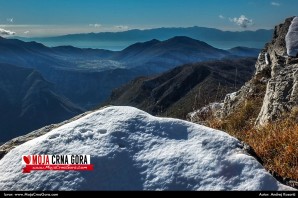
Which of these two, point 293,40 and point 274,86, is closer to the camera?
point 274,86

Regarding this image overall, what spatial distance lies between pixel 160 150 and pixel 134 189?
83 cm

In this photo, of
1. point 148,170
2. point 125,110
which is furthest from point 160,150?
A: point 125,110

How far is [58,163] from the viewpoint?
6531mm

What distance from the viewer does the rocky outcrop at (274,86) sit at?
12016 millimetres

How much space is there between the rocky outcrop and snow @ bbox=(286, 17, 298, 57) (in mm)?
192

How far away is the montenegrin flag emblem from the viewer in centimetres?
638

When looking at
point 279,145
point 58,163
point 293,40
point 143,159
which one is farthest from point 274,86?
point 58,163

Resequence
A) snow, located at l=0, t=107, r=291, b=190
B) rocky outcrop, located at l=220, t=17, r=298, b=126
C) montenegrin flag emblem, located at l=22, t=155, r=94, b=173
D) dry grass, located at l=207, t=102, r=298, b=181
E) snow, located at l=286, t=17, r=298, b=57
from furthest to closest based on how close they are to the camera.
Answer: snow, located at l=286, t=17, r=298, b=57 → rocky outcrop, located at l=220, t=17, r=298, b=126 → dry grass, located at l=207, t=102, r=298, b=181 → montenegrin flag emblem, located at l=22, t=155, r=94, b=173 → snow, located at l=0, t=107, r=291, b=190

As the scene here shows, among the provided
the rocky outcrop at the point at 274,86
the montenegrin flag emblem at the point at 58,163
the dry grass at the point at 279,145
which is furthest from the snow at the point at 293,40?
the montenegrin flag emblem at the point at 58,163

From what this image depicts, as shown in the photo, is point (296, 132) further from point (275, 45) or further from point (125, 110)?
point (275, 45)

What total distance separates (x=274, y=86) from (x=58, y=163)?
27.9 feet

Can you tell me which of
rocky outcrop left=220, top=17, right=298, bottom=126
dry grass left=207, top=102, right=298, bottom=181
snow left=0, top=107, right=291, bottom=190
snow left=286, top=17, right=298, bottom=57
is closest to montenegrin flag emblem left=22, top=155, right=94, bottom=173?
snow left=0, top=107, right=291, bottom=190

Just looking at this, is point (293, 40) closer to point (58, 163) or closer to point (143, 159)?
point (143, 159)

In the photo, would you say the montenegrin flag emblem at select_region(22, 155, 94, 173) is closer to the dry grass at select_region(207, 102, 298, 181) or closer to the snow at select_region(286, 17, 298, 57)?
the dry grass at select_region(207, 102, 298, 181)
